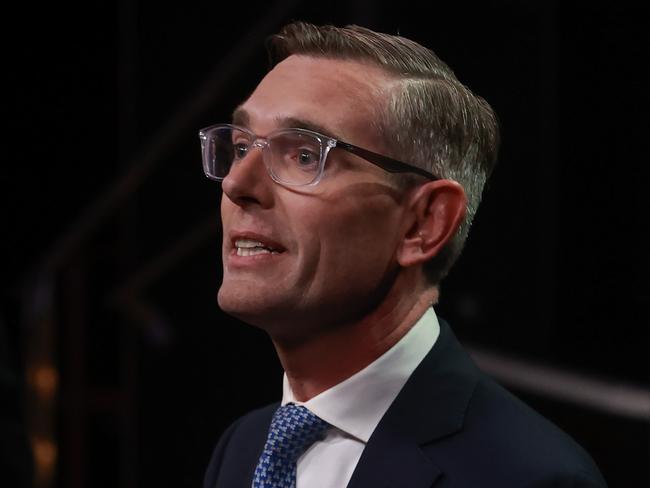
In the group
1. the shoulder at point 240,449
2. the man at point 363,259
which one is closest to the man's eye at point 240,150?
the man at point 363,259

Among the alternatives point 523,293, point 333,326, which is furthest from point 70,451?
point 333,326

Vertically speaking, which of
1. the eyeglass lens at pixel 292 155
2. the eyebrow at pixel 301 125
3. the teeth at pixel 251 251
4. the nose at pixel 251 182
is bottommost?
the teeth at pixel 251 251

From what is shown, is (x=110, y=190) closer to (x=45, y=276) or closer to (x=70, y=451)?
(x=45, y=276)

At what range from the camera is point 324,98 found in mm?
1634

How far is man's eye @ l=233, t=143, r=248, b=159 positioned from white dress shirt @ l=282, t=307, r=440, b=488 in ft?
1.31

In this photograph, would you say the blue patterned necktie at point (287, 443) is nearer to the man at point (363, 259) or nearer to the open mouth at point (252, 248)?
the man at point (363, 259)

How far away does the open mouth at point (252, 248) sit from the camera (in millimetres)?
1627

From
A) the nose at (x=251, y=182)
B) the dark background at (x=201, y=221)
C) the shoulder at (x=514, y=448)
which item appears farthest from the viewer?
the dark background at (x=201, y=221)

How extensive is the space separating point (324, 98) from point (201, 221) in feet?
4.91

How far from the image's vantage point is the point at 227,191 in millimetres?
1633

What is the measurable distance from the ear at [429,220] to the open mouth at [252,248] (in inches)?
8.1

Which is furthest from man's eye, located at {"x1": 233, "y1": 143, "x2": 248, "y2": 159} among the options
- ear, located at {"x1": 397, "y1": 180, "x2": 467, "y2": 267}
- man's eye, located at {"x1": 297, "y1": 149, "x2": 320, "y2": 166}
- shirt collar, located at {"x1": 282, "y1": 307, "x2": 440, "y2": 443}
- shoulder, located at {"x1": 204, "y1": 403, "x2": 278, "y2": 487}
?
shoulder, located at {"x1": 204, "y1": 403, "x2": 278, "y2": 487}

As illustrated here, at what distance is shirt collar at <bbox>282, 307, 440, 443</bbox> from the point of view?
65.5 inches

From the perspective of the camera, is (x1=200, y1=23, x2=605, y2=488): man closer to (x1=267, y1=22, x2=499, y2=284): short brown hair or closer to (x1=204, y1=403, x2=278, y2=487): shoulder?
(x1=267, y1=22, x2=499, y2=284): short brown hair
